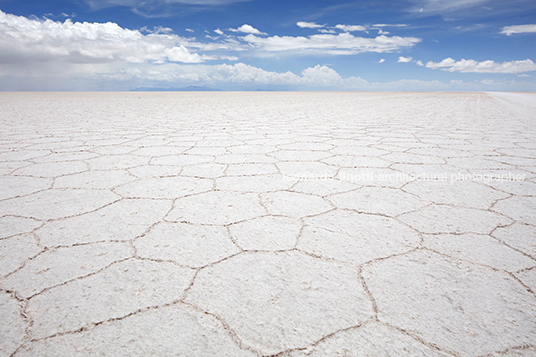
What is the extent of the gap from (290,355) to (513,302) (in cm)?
57

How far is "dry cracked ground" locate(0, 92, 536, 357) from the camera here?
2.10ft

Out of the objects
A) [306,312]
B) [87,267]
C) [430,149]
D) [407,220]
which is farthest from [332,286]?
[430,149]

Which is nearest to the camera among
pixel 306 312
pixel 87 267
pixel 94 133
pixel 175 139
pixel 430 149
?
pixel 306 312

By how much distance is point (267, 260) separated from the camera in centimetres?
90

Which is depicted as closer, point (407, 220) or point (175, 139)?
point (407, 220)

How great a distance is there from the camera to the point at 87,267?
87cm

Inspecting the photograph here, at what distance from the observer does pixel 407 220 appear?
115 centimetres

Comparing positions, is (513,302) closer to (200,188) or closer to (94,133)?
(200,188)

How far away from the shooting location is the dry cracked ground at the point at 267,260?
2.10 feet

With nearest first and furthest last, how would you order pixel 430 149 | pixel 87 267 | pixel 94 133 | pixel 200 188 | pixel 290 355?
pixel 290 355 → pixel 87 267 → pixel 200 188 → pixel 430 149 → pixel 94 133

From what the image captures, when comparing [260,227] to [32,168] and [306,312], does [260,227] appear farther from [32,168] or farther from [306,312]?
[32,168]

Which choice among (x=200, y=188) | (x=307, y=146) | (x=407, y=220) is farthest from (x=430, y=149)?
(x=200, y=188)

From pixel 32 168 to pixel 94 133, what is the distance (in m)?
1.52

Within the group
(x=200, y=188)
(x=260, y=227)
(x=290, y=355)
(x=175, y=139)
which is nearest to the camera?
(x=290, y=355)
